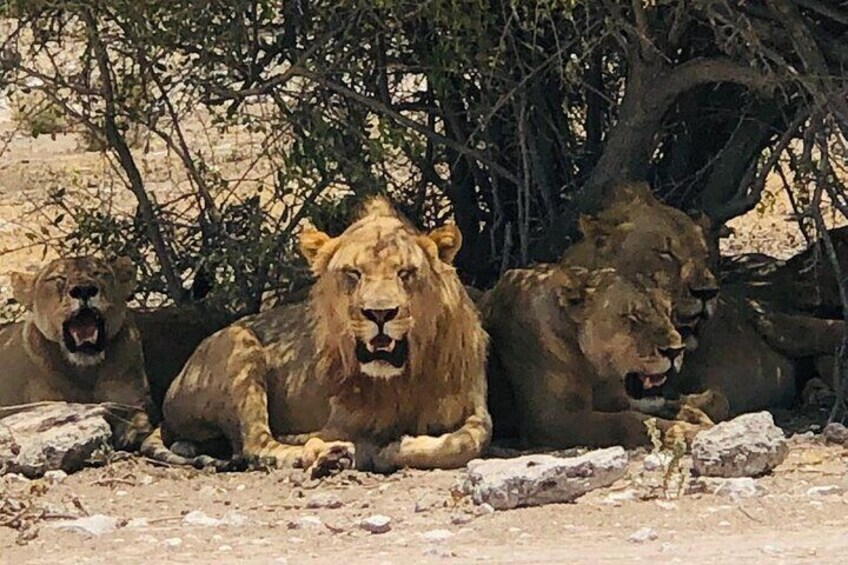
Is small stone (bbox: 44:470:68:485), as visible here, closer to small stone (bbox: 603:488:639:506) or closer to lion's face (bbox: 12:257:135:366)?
lion's face (bbox: 12:257:135:366)

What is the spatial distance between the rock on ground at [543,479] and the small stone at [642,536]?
549mm

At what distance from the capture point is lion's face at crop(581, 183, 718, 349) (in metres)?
9.19

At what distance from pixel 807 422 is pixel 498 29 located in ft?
8.08

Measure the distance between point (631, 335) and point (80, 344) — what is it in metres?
2.63

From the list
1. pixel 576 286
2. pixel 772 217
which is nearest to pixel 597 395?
pixel 576 286

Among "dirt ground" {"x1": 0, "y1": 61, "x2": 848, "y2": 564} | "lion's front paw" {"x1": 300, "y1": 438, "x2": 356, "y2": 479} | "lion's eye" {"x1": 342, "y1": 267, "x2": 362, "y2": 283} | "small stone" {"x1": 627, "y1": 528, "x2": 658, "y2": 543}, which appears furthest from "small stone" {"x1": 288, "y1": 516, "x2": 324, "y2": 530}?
"lion's eye" {"x1": 342, "y1": 267, "x2": 362, "y2": 283}

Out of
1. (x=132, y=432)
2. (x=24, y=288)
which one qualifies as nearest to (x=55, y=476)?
(x=132, y=432)

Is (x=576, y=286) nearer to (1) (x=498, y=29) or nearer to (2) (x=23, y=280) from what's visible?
(1) (x=498, y=29)

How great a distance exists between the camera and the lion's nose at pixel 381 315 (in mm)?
8367

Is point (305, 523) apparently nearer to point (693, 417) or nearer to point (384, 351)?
point (384, 351)

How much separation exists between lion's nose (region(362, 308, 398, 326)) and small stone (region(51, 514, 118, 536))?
1429 mm

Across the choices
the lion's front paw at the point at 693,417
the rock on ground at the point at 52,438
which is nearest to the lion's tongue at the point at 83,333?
the rock on ground at the point at 52,438

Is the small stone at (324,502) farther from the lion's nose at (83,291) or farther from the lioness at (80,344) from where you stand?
the lion's nose at (83,291)

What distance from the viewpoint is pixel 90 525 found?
743 cm
